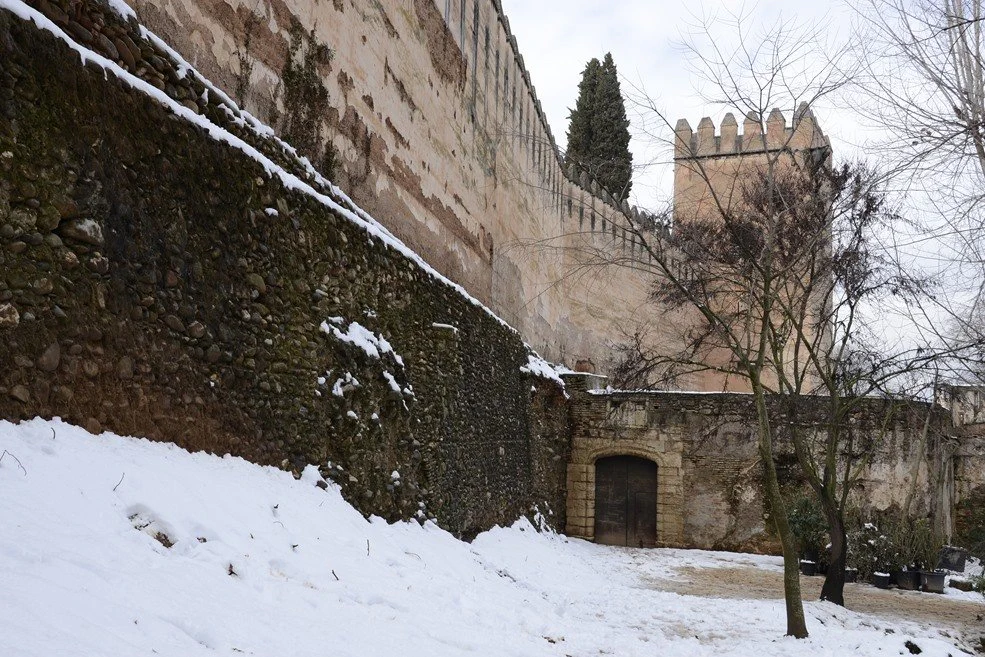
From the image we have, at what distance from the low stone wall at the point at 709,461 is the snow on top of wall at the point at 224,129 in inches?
319

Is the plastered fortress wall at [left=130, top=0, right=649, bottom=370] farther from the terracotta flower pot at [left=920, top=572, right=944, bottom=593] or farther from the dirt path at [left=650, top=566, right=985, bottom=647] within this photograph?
the terracotta flower pot at [left=920, top=572, right=944, bottom=593]

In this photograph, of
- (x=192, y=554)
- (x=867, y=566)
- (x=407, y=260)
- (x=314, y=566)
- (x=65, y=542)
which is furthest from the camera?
(x=867, y=566)

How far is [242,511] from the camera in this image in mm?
4238

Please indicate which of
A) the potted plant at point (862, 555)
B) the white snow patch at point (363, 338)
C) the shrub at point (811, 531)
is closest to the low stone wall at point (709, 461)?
the shrub at point (811, 531)

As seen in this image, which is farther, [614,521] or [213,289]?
[614,521]

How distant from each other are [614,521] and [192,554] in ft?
41.1

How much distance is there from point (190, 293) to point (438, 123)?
6194mm

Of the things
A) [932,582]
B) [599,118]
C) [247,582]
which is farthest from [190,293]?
[599,118]

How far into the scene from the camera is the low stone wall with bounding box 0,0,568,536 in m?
3.51

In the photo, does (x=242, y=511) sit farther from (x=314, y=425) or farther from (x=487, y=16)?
(x=487, y=16)

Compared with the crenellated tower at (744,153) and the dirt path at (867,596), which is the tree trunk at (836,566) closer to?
the dirt path at (867,596)

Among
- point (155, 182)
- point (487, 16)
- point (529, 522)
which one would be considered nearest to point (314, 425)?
point (155, 182)

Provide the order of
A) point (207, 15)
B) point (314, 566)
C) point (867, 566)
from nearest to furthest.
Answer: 1. point (314, 566)
2. point (207, 15)
3. point (867, 566)

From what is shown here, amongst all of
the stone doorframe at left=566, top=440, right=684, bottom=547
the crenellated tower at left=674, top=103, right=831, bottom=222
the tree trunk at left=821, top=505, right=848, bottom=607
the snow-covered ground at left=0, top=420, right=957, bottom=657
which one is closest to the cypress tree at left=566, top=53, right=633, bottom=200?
the crenellated tower at left=674, top=103, right=831, bottom=222
